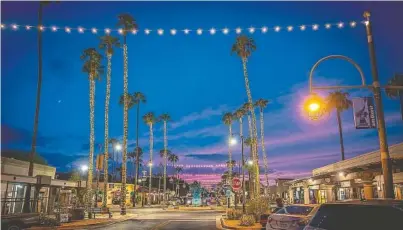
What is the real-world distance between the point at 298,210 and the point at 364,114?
194 inches

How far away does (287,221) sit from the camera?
13773 mm

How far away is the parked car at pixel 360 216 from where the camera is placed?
5.83 metres

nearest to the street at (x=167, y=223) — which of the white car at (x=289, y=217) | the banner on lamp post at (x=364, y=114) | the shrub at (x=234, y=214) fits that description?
the shrub at (x=234, y=214)

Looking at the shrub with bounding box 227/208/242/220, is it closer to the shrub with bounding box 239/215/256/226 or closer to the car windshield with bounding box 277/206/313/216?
the shrub with bounding box 239/215/256/226

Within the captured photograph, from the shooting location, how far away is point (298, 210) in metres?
15.3

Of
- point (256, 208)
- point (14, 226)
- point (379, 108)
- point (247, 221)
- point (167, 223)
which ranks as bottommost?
point (167, 223)

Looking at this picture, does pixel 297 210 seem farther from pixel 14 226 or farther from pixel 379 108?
pixel 14 226

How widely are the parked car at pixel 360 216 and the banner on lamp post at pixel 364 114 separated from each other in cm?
729

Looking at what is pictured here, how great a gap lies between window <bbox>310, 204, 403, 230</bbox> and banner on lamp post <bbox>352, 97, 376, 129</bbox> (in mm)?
7345

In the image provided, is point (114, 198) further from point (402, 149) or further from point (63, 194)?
point (402, 149)

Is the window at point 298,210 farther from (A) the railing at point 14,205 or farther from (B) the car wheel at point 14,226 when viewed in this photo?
(A) the railing at point 14,205

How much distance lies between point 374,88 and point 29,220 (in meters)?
17.1

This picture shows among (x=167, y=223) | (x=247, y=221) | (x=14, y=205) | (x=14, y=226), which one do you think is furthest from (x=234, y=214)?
(x=14, y=226)

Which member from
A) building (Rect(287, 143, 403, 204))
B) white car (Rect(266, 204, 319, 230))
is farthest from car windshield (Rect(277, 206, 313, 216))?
building (Rect(287, 143, 403, 204))
